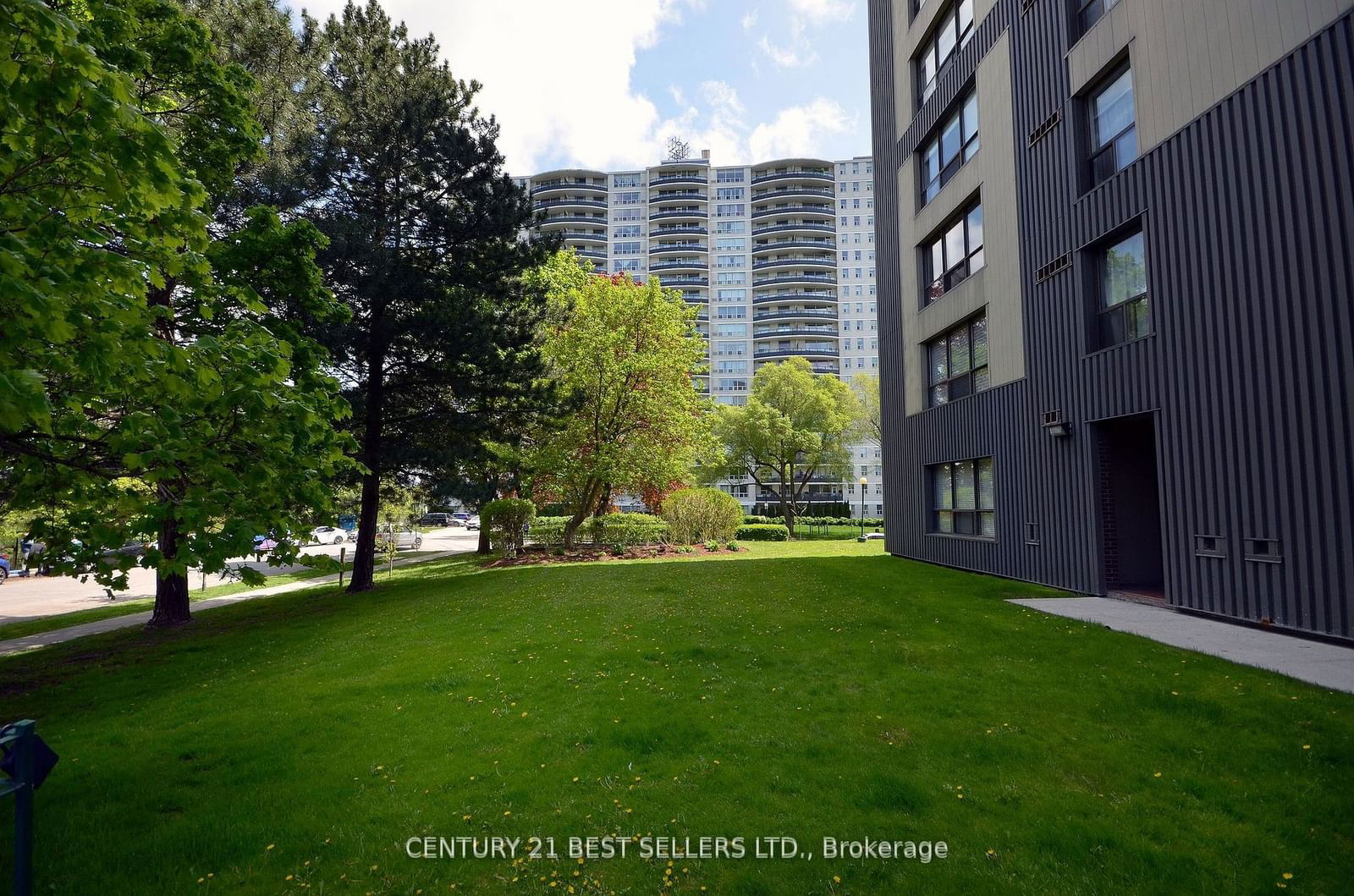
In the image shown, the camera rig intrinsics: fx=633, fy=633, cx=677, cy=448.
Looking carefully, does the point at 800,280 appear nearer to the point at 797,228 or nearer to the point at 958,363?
the point at 797,228

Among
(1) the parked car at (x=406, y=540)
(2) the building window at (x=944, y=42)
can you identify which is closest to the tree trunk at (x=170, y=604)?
(2) the building window at (x=944, y=42)

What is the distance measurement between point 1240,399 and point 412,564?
1056 inches

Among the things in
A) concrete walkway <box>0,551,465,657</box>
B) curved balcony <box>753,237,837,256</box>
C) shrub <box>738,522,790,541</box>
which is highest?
→ curved balcony <box>753,237,837,256</box>

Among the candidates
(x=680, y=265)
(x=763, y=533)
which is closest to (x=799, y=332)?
(x=680, y=265)

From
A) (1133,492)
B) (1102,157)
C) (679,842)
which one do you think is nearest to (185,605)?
(679,842)

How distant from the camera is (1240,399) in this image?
324 inches

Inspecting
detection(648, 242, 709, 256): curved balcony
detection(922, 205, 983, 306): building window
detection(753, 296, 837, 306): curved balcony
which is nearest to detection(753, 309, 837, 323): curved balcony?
detection(753, 296, 837, 306): curved balcony

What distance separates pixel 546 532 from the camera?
25.2 m

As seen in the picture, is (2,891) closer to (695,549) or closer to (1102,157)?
(1102,157)

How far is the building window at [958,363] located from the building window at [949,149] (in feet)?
13.4

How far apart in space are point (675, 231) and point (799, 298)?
20.8 metres

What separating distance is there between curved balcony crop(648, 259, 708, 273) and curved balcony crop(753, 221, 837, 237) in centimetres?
938

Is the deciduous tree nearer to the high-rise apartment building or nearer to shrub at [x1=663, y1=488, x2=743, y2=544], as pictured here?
shrub at [x1=663, y1=488, x2=743, y2=544]

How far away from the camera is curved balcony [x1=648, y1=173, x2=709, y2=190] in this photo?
93650 millimetres
